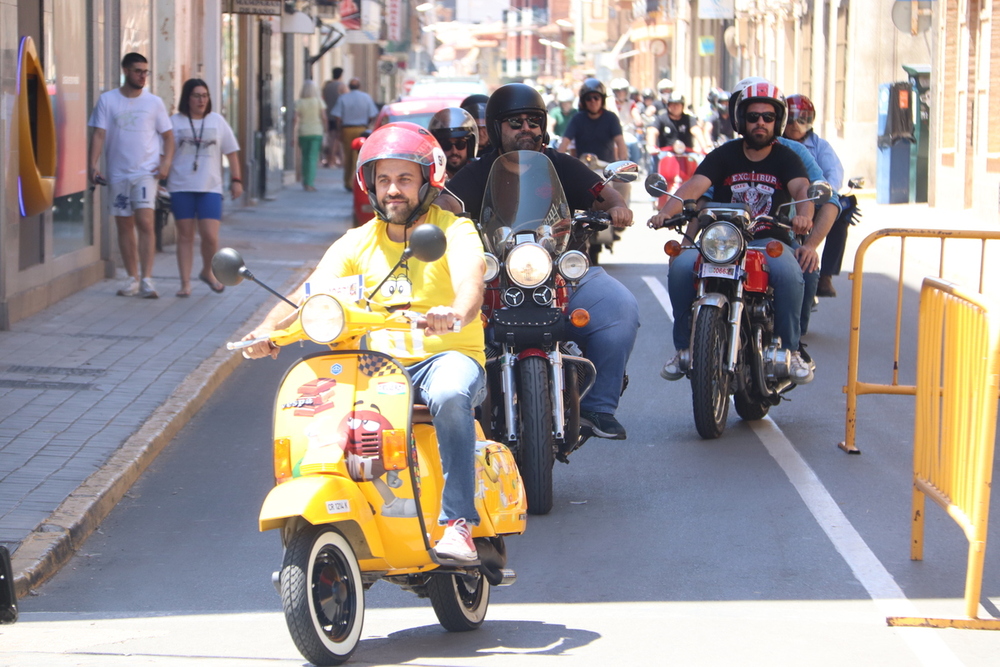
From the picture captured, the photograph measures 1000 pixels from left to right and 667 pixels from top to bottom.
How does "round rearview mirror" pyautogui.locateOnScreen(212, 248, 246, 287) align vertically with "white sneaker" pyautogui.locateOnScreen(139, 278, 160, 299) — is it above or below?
above

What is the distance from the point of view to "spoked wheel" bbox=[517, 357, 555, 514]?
6.20 m

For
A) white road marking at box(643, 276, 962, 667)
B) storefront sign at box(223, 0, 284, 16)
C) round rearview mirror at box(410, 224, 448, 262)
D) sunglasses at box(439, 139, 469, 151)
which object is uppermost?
storefront sign at box(223, 0, 284, 16)

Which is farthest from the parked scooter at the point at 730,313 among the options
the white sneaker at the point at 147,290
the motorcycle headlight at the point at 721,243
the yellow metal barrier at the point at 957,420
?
the white sneaker at the point at 147,290

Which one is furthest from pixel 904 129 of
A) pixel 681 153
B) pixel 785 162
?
pixel 785 162

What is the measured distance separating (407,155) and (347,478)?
3.64 feet

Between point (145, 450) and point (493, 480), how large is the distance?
303 cm

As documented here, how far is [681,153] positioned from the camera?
22797 mm

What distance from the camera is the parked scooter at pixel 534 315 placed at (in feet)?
20.5

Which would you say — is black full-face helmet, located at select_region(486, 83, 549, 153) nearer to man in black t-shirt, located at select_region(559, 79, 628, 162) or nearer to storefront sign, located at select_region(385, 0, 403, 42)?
man in black t-shirt, located at select_region(559, 79, 628, 162)

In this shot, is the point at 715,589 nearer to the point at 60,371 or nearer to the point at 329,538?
the point at 329,538

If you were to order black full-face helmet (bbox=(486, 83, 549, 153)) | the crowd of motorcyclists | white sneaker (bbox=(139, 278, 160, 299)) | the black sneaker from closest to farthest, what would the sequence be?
the crowd of motorcyclists
the black sneaker
black full-face helmet (bbox=(486, 83, 549, 153))
white sneaker (bbox=(139, 278, 160, 299))

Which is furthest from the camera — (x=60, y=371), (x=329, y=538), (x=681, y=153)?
(x=681, y=153)

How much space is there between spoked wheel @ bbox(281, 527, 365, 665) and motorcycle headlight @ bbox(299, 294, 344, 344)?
0.57m

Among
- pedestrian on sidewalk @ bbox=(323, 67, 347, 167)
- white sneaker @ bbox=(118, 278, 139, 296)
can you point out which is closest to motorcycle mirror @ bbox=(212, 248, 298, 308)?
white sneaker @ bbox=(118, 278, 139, 296)
